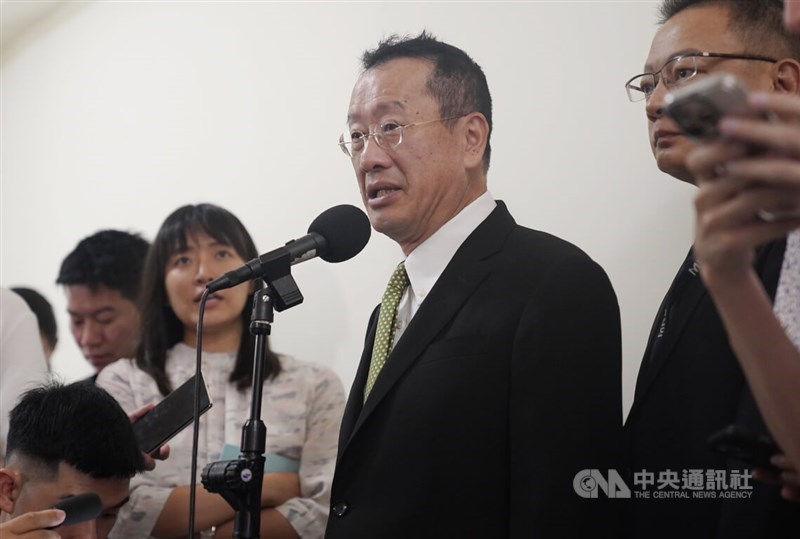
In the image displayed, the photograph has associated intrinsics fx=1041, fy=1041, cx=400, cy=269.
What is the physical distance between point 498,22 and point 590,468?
1.47 m

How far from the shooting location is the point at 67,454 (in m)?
2.08

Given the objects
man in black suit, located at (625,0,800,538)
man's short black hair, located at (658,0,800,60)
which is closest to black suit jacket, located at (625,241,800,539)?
man in black suit, located at (625,0,800,538)

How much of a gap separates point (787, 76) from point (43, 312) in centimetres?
292

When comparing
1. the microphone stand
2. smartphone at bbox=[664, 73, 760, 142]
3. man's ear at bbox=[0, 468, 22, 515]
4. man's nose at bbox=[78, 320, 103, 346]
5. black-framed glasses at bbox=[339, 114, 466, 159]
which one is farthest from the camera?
man's nose at bbox=[78, 320, 103, 346]

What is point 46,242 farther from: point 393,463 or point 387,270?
point 393,463

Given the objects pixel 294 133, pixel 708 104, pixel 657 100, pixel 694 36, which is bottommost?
pixel 708 104

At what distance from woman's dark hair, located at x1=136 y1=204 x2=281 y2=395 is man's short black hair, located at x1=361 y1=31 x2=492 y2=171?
817 millimetres

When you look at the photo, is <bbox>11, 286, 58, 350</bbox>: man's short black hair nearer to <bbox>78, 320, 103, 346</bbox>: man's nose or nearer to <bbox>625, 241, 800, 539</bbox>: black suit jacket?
<bbox>78, 320, 103, 346</bbox>: man's nose

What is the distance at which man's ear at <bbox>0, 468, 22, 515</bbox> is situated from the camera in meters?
2.01

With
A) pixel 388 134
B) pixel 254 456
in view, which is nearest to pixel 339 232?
pixel 388 134

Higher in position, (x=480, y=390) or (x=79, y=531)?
(x=480, y=390)

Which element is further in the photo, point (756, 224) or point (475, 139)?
point (475, 139)

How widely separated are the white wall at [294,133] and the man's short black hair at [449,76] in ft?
1.25

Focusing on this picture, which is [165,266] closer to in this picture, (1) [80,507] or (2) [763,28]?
(1) [80,507]
